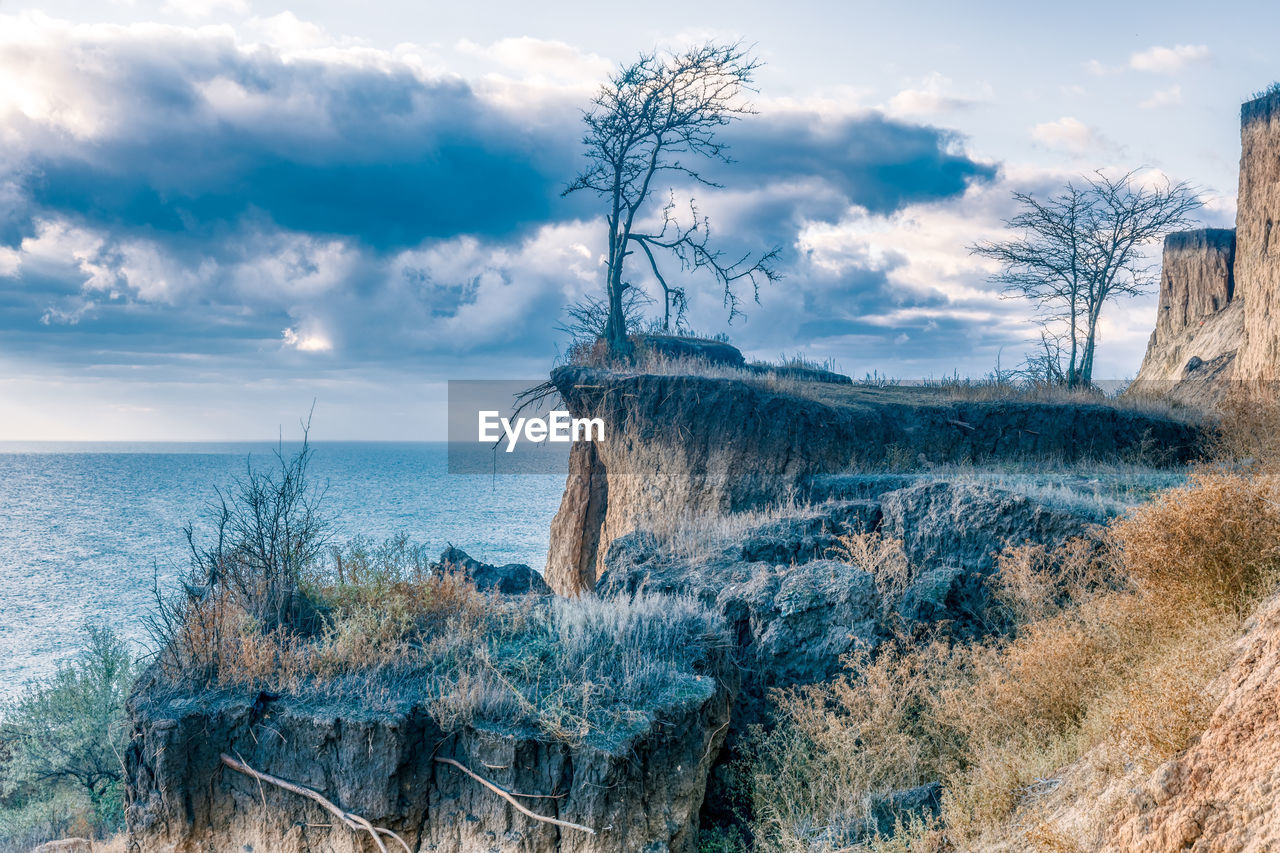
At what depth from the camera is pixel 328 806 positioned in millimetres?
6883

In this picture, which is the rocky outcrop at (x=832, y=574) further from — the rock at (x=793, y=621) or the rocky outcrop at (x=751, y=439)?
the rocky outcrop at (x=751, y=439)

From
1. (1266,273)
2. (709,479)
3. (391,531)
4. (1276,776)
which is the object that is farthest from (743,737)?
(391,531)

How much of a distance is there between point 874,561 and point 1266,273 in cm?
1389

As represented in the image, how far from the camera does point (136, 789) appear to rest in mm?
7336

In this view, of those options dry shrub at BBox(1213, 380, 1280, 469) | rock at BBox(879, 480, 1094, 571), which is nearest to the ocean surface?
rock at BBox(879, 480, 1094, 571)

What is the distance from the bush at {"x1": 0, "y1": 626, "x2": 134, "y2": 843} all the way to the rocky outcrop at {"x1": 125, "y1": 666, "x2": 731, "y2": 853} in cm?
944

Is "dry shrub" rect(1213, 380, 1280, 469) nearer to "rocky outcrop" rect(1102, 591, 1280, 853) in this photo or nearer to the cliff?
"rocky outcrop" rect(1102, 591, 1280, 853)

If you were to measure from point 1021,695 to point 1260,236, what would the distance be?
17429mm

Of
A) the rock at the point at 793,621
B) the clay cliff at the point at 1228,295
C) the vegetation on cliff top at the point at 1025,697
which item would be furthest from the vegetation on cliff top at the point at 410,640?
the clay cliff at the point at 1228,295

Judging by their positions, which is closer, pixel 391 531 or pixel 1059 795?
pixel 1059 795

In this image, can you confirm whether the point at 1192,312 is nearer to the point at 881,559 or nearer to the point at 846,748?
the point at 881,559

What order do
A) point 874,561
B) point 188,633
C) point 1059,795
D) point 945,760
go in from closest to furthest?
point 1059,795 < point 945,760 < point 188,633 < point 874,561

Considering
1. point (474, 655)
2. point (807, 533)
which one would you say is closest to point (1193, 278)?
point (807, 533)

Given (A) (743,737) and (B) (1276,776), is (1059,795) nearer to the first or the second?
(B) (1276,776)
